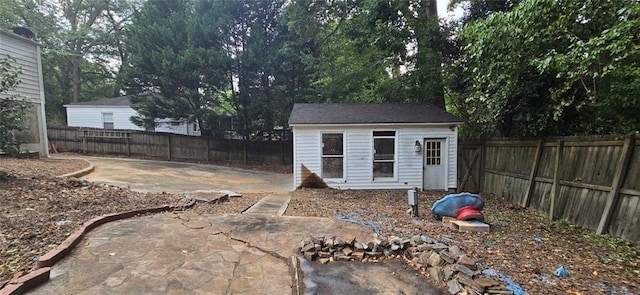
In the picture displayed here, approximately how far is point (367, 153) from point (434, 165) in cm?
223

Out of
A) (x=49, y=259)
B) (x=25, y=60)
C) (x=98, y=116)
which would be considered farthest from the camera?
(x=98, y=116)

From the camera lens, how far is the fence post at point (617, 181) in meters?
4.48

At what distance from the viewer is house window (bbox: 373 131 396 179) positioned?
937 cm

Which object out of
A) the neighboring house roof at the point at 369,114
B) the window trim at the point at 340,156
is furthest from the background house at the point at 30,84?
the window trim at the point at 340,156

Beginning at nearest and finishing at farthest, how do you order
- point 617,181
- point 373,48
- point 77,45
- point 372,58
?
point 617,181 < point 373,48 < point 372,58 < point 77,45

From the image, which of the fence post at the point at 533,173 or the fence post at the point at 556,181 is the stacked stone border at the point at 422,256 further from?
the fence post at the point at 533,173

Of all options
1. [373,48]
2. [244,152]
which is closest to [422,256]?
[373,48]

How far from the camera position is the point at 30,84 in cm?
1074

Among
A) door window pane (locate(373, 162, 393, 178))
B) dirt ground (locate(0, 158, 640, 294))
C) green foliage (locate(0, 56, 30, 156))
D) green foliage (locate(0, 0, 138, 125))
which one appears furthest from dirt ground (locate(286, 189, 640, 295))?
green foliage (locate(0, 0, 138, 125))

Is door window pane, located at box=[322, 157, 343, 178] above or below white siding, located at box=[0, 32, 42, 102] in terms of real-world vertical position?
below

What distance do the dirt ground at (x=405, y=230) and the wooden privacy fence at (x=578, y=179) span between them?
0.90ft

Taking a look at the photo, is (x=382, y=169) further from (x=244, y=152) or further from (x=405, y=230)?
(x=244, y=152)

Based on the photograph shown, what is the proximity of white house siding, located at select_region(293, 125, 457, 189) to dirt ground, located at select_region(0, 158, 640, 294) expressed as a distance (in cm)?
152

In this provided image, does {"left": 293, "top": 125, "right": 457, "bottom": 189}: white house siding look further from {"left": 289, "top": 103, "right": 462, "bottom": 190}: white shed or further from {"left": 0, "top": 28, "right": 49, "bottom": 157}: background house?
{"left": 0, "top": 28, "right": 49, "bottom": 157}: background house
